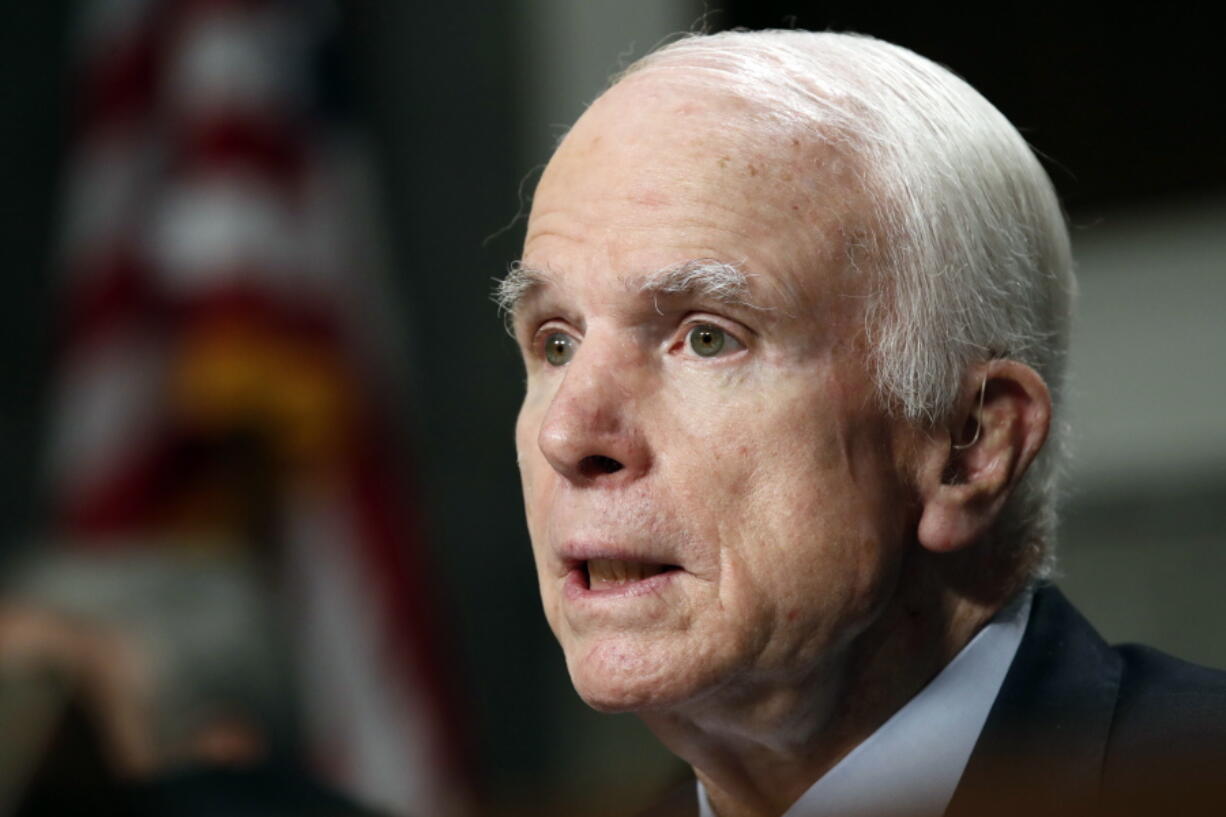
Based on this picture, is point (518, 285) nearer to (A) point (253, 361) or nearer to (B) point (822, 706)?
(B) point (822, 706)

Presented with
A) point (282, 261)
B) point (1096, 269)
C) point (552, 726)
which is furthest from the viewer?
point (552, 726)

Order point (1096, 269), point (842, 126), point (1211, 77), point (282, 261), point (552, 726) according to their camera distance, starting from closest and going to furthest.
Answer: point (842, 126)
point (1211, 77)
point (1096, 269)
point (282, 261)
point (552, 726)

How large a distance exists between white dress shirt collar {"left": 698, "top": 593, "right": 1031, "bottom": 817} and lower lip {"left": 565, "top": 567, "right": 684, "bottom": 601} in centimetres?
35

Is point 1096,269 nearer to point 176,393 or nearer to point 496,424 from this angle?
point 496,424

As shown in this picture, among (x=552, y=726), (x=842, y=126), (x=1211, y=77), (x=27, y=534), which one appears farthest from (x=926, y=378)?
(x=27, y=534)

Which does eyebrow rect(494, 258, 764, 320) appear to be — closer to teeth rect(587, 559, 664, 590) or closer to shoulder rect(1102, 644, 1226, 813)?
teeth rect(587, 559, 664, 590)

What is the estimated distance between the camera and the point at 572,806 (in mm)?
1166

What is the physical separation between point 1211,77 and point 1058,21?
55cm

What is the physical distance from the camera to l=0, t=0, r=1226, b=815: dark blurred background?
5312 mm

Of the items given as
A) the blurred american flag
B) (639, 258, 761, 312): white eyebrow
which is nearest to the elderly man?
(639, 258, 761, 312): white eyebrow

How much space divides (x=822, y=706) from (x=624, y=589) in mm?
306

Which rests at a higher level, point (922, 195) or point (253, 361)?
point (922, 195)

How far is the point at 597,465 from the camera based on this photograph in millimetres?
1986

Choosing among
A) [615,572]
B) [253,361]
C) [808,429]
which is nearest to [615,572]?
[615,572]
